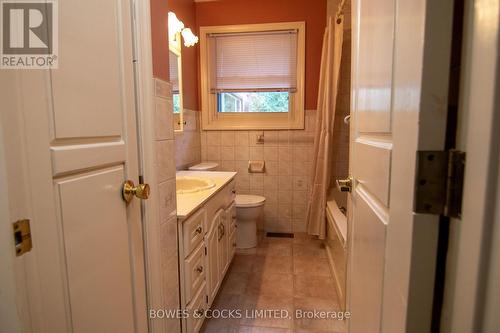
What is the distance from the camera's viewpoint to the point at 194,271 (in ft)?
4.80

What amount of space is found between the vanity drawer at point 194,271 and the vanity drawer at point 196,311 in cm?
5

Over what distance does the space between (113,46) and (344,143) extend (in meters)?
2.65

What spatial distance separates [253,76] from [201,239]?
210cm

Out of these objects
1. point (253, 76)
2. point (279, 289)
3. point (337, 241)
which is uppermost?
point (253, 76)

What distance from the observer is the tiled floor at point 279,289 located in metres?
1.72

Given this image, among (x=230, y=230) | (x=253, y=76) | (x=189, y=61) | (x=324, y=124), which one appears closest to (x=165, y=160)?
(x=230, y=230)

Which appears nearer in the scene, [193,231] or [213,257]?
[193,231]

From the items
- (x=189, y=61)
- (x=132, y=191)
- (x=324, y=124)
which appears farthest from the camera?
(x=189, y=61)

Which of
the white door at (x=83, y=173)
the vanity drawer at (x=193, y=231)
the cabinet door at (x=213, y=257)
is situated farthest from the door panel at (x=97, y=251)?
the cabinet door at (x=213, y=257)

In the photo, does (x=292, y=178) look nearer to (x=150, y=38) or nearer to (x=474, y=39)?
(x=150, y=38)

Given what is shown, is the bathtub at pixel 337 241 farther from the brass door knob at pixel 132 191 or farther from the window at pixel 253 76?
the brass door knob at pixel 132 191

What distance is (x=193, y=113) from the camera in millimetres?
3029

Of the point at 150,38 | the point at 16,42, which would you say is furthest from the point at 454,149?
the point at 150,38

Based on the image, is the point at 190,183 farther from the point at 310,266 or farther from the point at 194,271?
the point at 310,266
